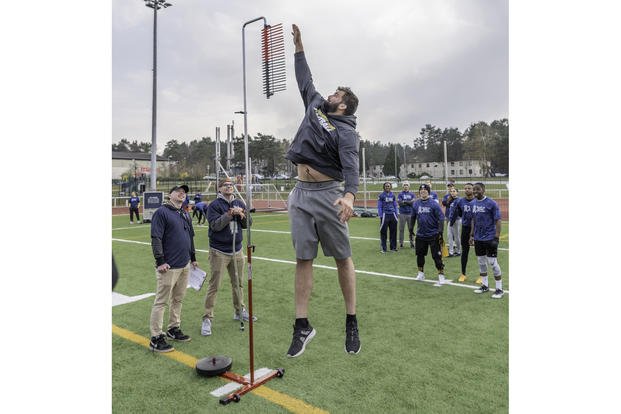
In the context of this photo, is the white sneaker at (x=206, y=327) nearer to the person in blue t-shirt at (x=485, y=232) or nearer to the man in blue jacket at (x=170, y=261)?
the man in blue jacket at (x=170, y=261)

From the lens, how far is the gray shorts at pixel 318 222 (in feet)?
7.59

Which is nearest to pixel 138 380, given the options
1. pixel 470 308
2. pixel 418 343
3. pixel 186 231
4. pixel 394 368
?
pixel 186 231

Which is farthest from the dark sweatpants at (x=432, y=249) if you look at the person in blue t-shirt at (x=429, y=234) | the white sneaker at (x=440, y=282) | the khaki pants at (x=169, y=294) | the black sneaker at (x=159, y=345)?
the black sneaker at (x=159, y=345)

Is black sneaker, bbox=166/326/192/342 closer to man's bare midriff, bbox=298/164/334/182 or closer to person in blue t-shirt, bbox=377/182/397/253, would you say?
man's bare midriff, bbox=298/164/334/182

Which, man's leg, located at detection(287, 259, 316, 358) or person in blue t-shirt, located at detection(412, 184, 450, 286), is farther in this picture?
person in blue t-shirt, located at detection(412, 184, 450, 286)

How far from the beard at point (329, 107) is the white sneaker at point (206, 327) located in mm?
3386

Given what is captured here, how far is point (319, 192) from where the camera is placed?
2.33 metres

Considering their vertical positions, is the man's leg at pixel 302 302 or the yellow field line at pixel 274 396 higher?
the man's leg at pixel 302 302

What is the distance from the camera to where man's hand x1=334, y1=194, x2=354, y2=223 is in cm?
205

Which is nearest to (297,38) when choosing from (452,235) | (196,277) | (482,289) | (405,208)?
(196,277)

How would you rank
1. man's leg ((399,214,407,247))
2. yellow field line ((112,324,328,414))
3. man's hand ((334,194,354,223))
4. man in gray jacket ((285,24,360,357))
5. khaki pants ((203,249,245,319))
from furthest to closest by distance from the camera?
1. man's leg ((399,214,407,247))
2. khaki pants ((203,249,245,319))
3. yellow field line ((112,324,328,414))
4. man in gray jacket ((285,24,360,357))
5. man's hand ((334,194,354,223))

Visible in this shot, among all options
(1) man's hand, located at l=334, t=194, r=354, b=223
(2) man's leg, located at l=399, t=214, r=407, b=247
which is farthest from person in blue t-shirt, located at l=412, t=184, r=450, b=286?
(1) man's hand, located at l=334, t=194, r=354, b=223

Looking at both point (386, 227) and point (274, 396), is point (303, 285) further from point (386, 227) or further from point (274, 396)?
point (386, 227)

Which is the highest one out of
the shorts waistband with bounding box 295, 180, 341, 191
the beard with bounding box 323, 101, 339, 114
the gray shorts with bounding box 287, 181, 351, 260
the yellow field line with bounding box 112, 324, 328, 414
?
the beard with bounding box 323, 101, 339, 114
